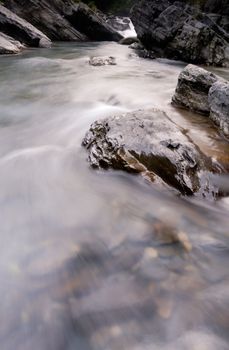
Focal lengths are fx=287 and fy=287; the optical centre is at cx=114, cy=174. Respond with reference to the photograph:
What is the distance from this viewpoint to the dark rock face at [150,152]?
323 centimetres

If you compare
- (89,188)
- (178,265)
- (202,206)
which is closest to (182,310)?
(178,265)

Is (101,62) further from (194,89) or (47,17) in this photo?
(47,17)

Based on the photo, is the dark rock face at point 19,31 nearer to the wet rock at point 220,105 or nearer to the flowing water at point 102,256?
the flowing water at point 102,256

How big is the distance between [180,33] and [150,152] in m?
11.4

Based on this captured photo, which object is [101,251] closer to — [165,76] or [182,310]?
[182,310]

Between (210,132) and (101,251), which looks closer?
(101,251)

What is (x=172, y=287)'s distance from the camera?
2.20 m

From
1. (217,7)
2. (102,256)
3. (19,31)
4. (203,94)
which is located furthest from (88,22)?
(102,256)

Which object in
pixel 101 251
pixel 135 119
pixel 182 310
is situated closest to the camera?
pixel 182 310

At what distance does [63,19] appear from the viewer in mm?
18797

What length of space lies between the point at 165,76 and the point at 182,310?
858 centimetres

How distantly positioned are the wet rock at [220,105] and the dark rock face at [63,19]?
1634 centimetres

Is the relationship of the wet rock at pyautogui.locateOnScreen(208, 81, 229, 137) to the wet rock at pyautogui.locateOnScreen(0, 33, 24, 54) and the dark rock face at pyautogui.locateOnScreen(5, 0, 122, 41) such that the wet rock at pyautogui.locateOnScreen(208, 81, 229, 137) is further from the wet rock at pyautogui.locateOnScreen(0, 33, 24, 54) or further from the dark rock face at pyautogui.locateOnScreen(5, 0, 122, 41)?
the dark rock face at pyautogui.locateOnScreen(5, 0, 122, 41)

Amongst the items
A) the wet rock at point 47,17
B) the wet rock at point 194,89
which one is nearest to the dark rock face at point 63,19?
the wet rock at point 47,17
